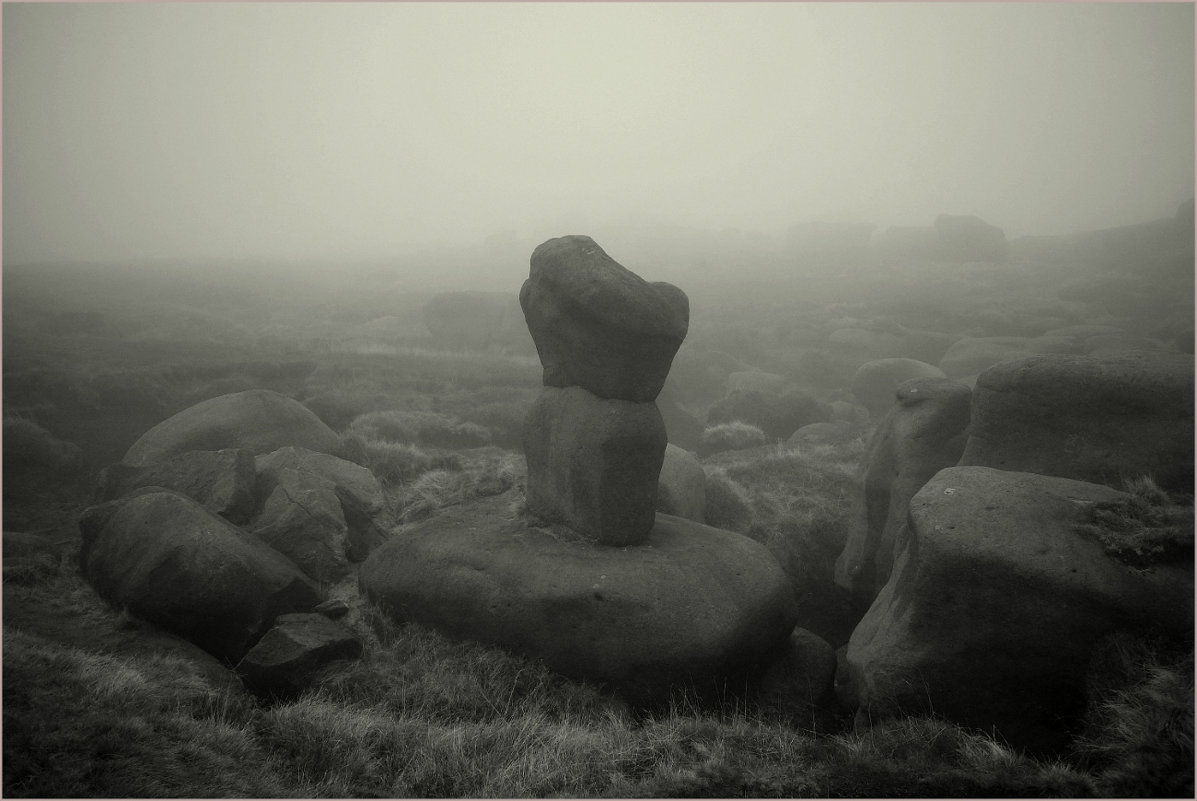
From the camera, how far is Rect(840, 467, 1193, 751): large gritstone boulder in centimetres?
583

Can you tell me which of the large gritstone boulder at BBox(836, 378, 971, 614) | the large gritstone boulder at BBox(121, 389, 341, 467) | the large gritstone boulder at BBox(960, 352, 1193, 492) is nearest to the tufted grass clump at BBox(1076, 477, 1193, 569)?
the large gritstone boulder at BBox(960, 352, 1193, 492)

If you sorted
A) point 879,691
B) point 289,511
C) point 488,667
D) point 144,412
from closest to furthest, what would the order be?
A: point 879,691
point 488,667
point 289,511
point 144,412

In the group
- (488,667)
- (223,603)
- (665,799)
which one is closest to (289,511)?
(223,603)

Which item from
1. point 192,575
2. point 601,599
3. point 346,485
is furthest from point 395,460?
point 601,599

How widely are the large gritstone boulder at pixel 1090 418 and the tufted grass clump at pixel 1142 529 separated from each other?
1.49m

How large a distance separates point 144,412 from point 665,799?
16665mm

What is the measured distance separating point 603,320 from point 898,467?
5967 mm

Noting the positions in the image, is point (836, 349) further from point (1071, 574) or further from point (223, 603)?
point (223, 603)

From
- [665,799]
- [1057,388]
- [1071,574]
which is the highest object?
[1057,388]

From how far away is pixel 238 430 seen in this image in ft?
41.1

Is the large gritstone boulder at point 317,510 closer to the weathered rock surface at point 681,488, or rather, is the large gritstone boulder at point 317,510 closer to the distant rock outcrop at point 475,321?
the weathered rock surface at point 681,488

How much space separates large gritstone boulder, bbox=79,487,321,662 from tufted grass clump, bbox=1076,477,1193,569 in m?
9.11

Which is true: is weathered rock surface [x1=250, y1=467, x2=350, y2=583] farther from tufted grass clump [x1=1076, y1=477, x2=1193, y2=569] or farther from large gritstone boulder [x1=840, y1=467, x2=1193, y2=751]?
tufted grass clump [x1=1076, y1=477, x2=1193, y2=569]

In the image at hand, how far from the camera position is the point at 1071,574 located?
235 inches
